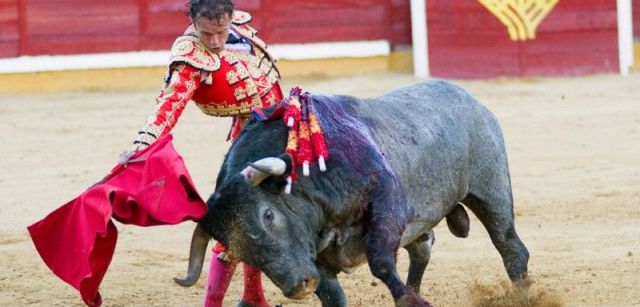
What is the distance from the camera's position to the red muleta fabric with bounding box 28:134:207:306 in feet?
12.0

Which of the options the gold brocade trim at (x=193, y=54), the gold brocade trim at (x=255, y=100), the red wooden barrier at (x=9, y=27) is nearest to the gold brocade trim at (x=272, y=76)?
the gold brocade trim at (x=255, y=100)

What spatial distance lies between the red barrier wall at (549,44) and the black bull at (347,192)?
6075mm

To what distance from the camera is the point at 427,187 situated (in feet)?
13.7

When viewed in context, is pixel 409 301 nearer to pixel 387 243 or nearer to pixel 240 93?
pixel 387 243

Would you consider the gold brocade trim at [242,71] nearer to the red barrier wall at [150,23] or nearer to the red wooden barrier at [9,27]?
the red barrier wall at [150,23]

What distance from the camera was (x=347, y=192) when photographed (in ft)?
12.2

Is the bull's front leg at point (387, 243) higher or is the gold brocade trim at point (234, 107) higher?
the gold brocade trim at point (234, 107)

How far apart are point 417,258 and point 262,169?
1448mm

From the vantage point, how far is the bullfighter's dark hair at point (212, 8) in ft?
12.9

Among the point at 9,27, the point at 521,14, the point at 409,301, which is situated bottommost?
the point at 521,14

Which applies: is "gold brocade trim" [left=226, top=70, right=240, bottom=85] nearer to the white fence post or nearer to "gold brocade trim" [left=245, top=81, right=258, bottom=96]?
"gold brocade trim" [left=245, top=81, right=258, bottom=96]

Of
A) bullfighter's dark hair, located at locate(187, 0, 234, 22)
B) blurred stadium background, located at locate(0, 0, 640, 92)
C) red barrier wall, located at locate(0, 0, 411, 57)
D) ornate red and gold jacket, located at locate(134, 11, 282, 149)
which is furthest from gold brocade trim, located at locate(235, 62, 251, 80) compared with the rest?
red barrier wall, located at locate(0, 0, 411, 57)

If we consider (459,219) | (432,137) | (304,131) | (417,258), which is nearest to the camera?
(304,131)

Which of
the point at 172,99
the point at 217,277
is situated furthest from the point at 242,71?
the point at 217,277
